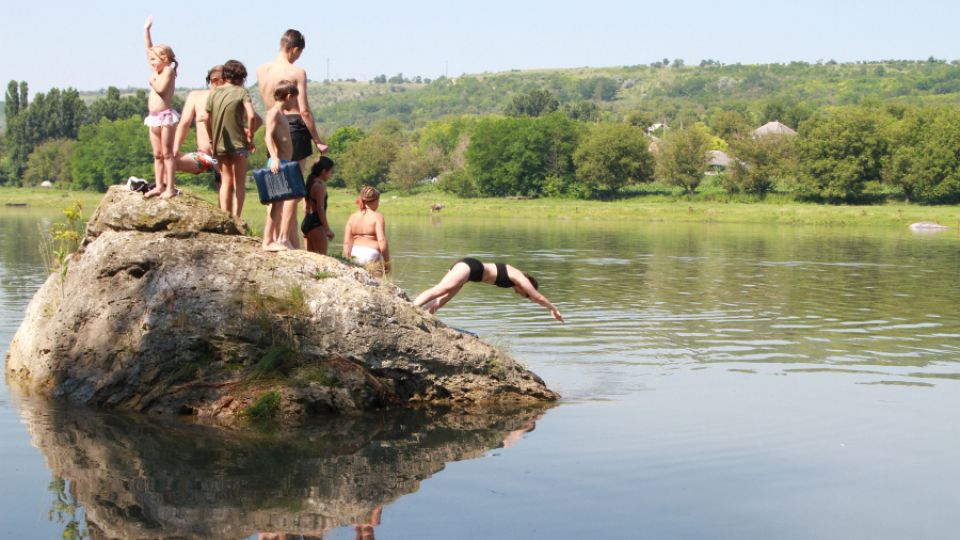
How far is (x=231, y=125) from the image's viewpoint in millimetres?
12914

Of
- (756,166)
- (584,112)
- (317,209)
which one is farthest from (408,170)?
(317,209)

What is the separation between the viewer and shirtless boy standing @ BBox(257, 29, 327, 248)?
1267 cm

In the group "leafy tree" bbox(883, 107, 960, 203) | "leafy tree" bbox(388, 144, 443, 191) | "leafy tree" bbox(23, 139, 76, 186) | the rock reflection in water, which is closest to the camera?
the rock reflection in water

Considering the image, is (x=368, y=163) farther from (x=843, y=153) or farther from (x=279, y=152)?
(x=279, y=152)

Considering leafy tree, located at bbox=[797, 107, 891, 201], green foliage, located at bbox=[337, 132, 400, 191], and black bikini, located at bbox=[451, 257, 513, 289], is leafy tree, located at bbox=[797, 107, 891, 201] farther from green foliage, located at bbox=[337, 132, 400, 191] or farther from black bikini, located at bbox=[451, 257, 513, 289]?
black bikini, located at bbox=[451, 257, 513, 289]

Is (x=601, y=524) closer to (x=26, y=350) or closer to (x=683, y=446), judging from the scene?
(x=683, y=446)

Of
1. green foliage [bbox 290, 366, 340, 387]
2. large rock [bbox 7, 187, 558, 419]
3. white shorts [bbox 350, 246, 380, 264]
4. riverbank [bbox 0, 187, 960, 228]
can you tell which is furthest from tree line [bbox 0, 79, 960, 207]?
green foliage [bbox 290, 366, 340, 387]

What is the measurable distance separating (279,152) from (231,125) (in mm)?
796

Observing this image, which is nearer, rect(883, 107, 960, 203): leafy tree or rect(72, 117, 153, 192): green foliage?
rect(883, 107, 960, 203): leafy tree

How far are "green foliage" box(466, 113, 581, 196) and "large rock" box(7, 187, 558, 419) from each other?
90.9m

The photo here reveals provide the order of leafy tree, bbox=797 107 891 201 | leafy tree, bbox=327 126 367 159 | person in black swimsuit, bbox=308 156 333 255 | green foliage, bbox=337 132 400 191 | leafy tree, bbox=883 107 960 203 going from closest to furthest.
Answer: person in black swimsuit, bbox=308 156 333 255 < leafy tree, bbox=883 107 960 203 < leafy tree, bbox=797 107 891 201 < green foliage, bbox=337 132 400 191 < leafy tree, bbox=327 126 367 159

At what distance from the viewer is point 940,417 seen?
12734mm

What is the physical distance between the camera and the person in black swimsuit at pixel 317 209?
1370 cm

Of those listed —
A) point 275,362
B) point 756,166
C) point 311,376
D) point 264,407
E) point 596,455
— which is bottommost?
point 596,455
